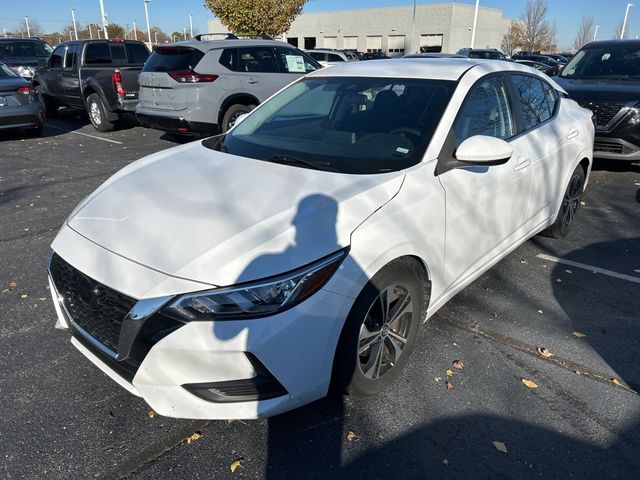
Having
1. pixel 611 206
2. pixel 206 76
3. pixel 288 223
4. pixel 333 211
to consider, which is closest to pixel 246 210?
pixel 288 223

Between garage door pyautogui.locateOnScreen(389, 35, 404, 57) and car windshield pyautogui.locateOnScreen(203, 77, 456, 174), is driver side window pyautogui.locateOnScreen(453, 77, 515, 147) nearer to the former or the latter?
car windshield pyautogui.locateOnScreen(203, 77, 456, 174)

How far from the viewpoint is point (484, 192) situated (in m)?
3.15

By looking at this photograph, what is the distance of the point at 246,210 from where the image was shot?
2.38 meters

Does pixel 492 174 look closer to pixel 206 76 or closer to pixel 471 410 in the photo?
pixel 471 410

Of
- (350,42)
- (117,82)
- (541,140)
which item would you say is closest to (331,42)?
(350,42)

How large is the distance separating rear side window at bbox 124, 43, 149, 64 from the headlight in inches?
440

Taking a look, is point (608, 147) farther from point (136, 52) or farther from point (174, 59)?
point (136, 52)

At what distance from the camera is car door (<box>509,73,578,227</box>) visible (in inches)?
151

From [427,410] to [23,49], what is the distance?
17178mm

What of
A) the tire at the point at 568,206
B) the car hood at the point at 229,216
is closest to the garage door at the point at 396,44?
the tire at the point at 568,206

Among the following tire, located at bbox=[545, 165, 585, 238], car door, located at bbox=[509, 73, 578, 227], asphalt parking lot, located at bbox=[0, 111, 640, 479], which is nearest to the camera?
asphalt parking lot, located at bbox=[0, 111, 640, 479]

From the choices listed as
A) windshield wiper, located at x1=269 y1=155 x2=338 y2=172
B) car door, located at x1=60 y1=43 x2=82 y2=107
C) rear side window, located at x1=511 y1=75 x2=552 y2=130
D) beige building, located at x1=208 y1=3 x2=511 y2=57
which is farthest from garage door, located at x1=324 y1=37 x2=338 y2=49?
windshield wiper, located at x1=269 y1=155 x2=338 y2=172

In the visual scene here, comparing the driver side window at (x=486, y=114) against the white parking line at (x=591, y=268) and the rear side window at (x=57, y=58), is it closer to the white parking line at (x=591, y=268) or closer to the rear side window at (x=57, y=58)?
the white parking line at (x=591, y=268)

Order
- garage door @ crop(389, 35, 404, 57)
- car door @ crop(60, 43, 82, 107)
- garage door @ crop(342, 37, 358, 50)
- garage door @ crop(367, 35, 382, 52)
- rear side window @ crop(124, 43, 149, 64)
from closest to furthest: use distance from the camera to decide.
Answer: car door @ crop(60, 43, 82, 107) → rear side window @ crop(124, 43, 149, 64) → garage door @ crop(389, 35, 404, 57) → garage door @ crop(367, 35, 382, 52) → garage door @ crop(342, 37, 358, 50)
